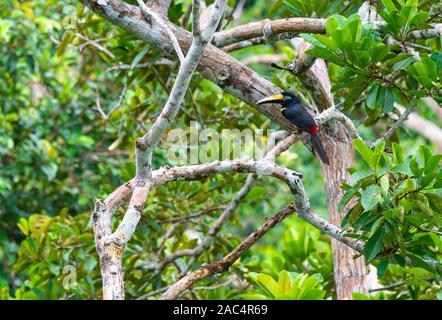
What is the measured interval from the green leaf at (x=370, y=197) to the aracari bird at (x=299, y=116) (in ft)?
3.06

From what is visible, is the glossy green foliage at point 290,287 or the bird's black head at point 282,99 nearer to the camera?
the glossy green foliage at point 290,287

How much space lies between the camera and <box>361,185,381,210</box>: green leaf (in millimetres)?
3025

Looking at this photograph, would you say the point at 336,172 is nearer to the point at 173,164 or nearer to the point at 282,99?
the point at 282,99

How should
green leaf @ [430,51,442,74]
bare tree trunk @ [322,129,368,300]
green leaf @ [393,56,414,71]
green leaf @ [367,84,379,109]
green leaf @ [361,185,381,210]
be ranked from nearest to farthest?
green leaf @ [361,185,381,210] → green leaf @ [430,51,442,74] → green leaf @ [393,56,414,71] → green leaf @ [367,84,379,109] → bare tree trunk @ [322,129,368,300]

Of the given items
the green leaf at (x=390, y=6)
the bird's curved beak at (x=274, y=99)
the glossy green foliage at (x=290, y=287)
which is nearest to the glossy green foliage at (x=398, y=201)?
the glossy green foliage at (x=290, y=287)

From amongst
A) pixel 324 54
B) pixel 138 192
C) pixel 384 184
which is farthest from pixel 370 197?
pixel 138 192

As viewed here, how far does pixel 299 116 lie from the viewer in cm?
405

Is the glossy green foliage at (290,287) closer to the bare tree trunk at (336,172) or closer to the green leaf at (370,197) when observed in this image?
the green leaf at (370,197)

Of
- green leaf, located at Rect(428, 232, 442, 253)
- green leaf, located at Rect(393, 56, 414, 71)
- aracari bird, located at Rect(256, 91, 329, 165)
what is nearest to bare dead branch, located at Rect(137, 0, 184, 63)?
A: aracari bird, located at Rect(256, 91, 329, 165)

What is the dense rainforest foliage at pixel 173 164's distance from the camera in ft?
10.6

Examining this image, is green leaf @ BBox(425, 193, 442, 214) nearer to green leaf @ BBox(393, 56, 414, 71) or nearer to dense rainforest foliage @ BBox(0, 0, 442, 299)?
dense rainforest foliage @ BBox(0, 0, 442, 299)

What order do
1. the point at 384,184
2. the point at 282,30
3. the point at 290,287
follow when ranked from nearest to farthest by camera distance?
the point at 384,184, the point at 290,287, the point at 282,30

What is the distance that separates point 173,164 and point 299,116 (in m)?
1.69
